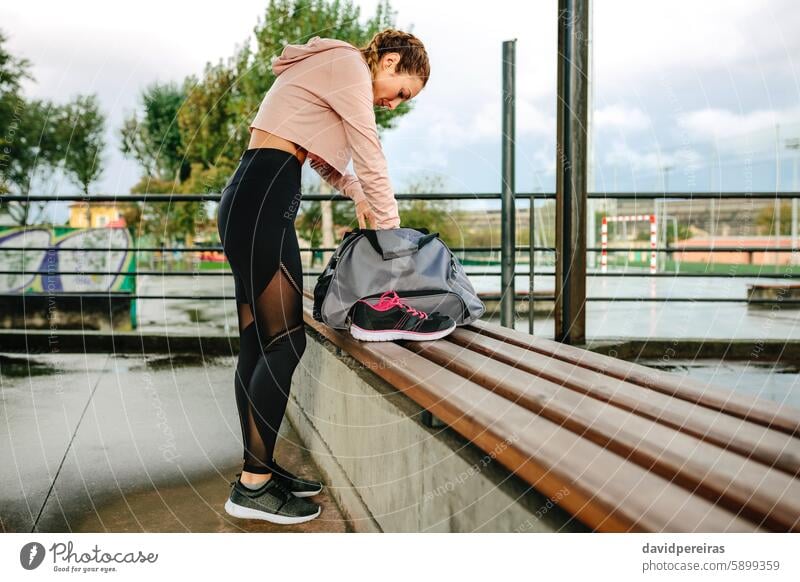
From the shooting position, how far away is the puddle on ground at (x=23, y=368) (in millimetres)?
3305

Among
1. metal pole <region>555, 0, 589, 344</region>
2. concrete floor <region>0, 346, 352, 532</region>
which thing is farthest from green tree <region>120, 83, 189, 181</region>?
metal pole <region>555, 0, 589, 344</region>

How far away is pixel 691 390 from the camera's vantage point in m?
1.10

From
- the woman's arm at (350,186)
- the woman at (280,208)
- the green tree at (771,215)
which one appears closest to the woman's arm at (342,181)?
the woman's arm at (350,186)

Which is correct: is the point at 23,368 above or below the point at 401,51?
below

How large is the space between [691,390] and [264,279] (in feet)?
A: 3.02

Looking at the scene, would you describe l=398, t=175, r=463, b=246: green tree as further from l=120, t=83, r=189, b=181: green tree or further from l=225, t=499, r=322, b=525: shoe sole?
l=120, t=83, r=189, b=181: green tree

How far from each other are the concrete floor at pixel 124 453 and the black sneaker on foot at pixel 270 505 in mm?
24

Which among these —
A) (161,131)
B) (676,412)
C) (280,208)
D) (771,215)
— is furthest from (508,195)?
(161,131)

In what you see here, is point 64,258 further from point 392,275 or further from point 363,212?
point 392,275

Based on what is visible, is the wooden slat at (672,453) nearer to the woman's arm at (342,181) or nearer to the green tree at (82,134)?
the woman's arm at (342,181)

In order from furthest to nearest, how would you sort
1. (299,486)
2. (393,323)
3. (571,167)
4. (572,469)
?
(571,167)
(299,486)
(393,323)
(572,469)

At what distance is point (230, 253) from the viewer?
1.55 meters
